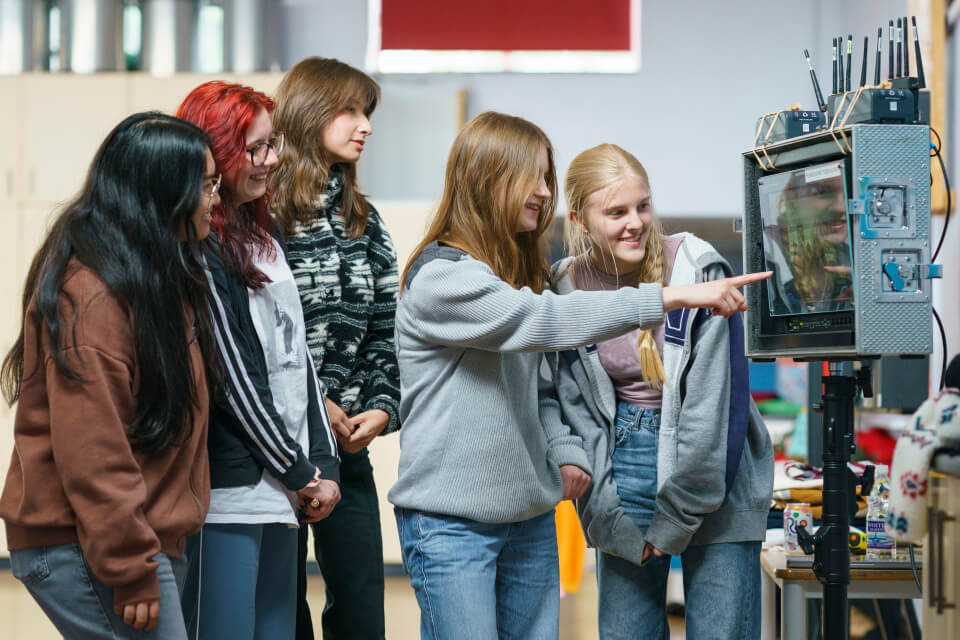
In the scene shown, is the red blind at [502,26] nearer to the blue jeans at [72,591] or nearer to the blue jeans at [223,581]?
the blue jeans at [223,581]

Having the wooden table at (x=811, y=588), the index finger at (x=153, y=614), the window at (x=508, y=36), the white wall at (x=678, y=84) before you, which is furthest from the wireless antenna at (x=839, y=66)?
the window at (x=508, y=36)

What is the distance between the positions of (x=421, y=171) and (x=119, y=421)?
3.44m

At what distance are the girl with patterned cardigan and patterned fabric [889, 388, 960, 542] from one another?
0.91 metres

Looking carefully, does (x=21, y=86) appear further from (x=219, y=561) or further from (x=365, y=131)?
(x=219, y=561)

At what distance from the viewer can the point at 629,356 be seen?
1.70 metres

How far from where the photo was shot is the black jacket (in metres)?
1.41

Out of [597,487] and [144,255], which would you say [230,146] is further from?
[597,487]

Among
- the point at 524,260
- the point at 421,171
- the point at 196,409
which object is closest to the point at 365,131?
the point at 524,260

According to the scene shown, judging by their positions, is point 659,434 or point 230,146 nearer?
point 230,146

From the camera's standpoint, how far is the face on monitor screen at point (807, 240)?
1523 mm

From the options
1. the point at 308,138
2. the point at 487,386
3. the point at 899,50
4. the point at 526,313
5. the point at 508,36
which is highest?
the point at 508,36

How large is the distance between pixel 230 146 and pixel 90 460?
1.78ft

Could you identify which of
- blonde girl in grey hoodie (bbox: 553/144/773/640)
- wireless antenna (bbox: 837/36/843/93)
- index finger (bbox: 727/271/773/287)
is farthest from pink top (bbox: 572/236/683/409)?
wireless antenna (bbox: 837/36/843/93)

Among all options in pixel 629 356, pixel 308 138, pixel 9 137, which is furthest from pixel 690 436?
pixel 9 137
